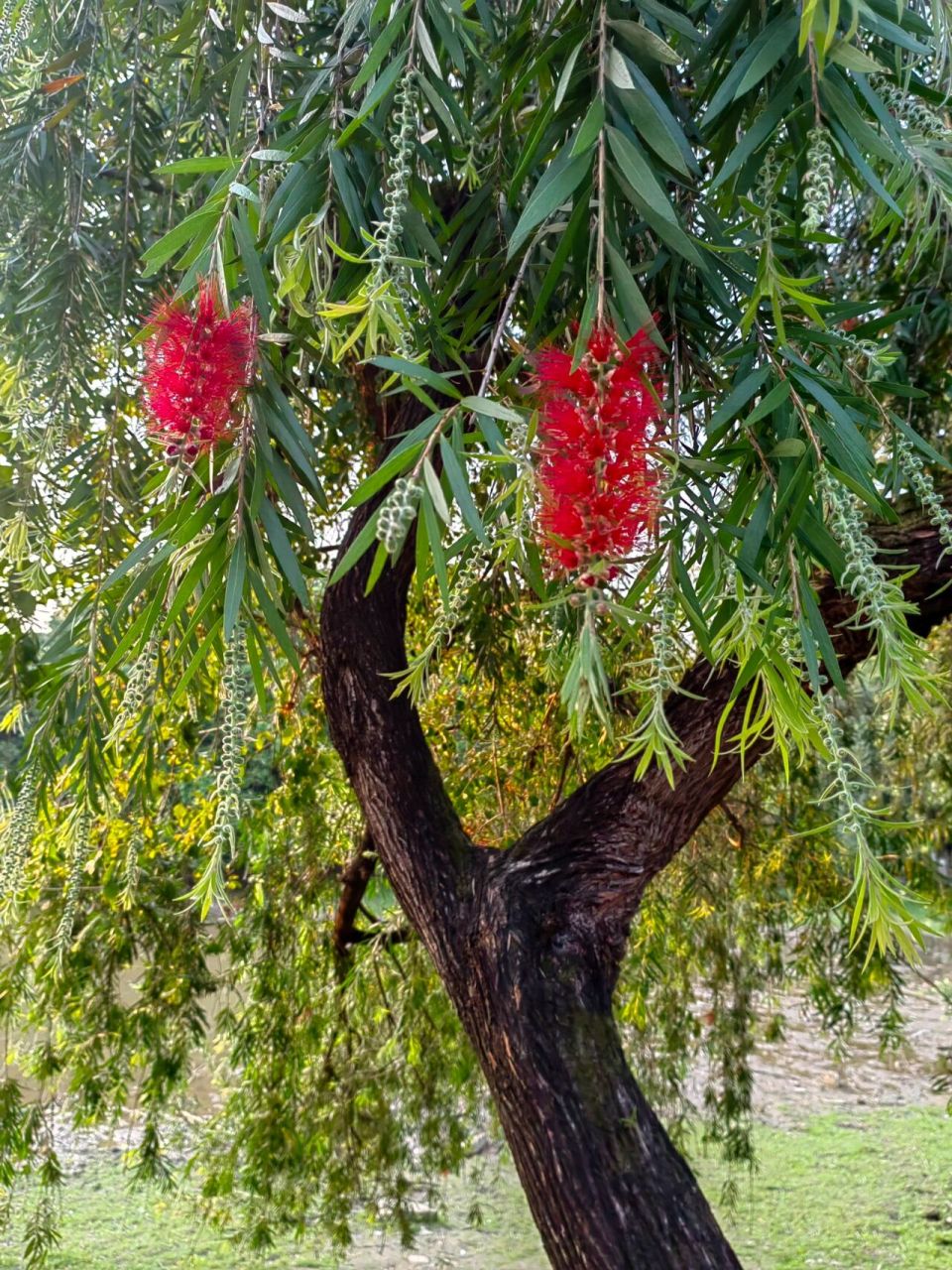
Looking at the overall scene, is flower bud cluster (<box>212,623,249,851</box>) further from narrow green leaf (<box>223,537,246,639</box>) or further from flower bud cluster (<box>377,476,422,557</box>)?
flower bud cluster (<box>377,476,422,557</box>)

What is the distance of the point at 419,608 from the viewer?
99.4 inches

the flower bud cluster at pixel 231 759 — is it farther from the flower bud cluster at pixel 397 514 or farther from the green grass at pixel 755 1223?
the green grass at pixel 755 1223

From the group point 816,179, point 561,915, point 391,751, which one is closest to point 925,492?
point 816,179

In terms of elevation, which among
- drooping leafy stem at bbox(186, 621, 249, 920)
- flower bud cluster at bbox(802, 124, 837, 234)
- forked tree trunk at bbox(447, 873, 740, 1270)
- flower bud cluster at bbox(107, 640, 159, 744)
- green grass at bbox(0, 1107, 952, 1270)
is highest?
flower bud cluster at bbox(802, 124, 837, 234)

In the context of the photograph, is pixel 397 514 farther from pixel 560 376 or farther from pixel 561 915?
pixel 561 915

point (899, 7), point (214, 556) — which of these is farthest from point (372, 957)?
point (899, 7)

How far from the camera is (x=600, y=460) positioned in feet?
1.98

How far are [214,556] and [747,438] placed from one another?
1.40ft

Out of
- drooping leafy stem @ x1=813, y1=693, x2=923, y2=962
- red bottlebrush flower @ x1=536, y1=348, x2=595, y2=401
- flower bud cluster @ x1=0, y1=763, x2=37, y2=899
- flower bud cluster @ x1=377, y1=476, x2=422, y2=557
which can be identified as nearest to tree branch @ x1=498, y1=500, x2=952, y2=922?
flower bud cluster @ x1=0, y1=763, x2=37, y2=899

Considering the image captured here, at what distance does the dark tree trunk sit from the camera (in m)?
1.65

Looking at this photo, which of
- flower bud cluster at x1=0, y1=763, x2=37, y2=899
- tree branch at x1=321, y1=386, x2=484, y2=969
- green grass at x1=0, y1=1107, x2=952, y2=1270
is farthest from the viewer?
green grass at x1=0, y1=1107, x2=952, y2=1270

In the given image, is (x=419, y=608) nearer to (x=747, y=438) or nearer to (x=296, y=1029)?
(x=296, y=1029)

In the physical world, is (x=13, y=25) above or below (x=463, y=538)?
above

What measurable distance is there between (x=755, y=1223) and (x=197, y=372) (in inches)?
158
